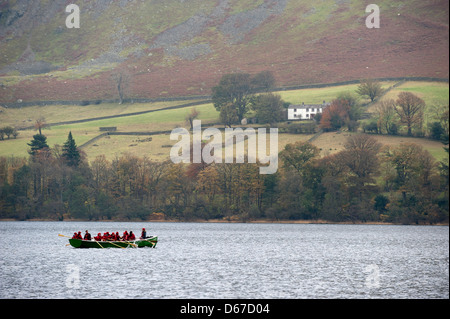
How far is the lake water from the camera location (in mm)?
48375

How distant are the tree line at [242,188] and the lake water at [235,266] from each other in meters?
11.4

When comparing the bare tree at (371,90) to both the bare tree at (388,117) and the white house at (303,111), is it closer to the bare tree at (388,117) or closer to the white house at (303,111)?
the white house at (303,111)

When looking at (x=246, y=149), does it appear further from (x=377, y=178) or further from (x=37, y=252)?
(x=37, y=252)

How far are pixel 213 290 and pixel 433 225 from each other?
223 feet

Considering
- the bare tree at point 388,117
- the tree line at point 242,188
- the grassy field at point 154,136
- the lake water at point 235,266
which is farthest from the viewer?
the grassy field at point 154,136

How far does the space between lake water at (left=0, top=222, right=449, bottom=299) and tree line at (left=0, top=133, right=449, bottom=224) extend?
11.4m

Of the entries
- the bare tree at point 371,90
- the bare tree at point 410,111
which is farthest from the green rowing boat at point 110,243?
the bare tree at point 371,90

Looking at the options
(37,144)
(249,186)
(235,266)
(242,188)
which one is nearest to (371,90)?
(249,186)

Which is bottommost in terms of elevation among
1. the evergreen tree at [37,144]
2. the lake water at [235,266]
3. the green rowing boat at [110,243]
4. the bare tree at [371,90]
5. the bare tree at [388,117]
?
the lake water at [235,266]

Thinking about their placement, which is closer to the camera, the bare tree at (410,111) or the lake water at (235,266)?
the lake water at (235,266)

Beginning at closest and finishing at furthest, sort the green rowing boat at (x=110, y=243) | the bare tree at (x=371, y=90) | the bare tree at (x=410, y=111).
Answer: the green rowing boat at (x=110, y=243) → the bare tree at (x=410, y=111) → the bare tree at (x=371, y=90)

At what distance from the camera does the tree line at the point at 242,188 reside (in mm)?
109500

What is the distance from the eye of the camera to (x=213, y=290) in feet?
159

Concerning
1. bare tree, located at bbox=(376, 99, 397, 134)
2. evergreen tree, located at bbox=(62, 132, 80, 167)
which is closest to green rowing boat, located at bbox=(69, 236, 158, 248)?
evergreen tree, located at bbox=(62, 132, 80, 167)
